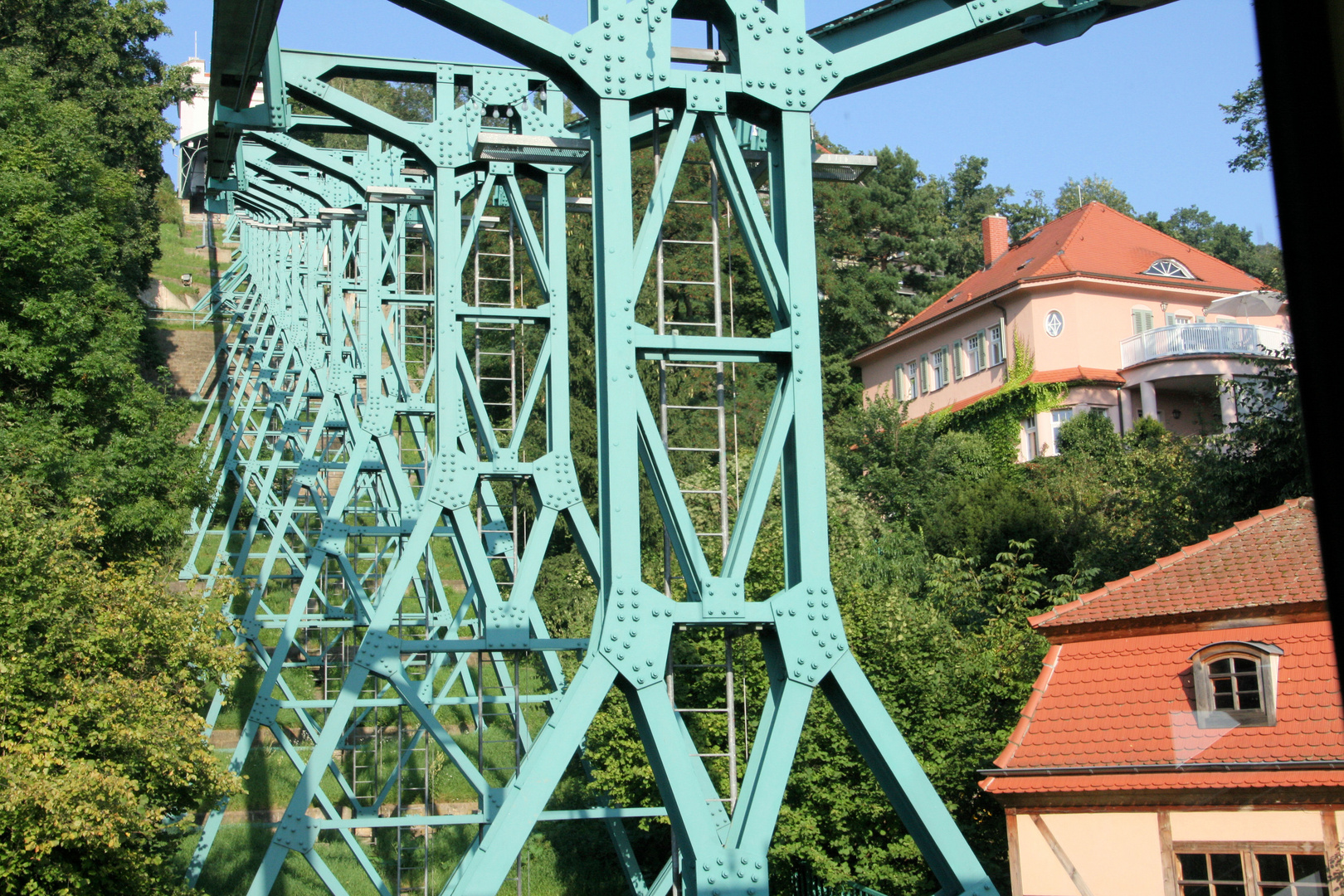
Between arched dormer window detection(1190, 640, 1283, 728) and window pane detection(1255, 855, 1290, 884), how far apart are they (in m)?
1.30

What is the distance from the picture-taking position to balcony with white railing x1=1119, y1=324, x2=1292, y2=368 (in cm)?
2936

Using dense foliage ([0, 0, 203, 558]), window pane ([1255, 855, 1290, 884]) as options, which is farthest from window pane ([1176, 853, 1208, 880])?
dense foliage ([0, 0, 203, 558])

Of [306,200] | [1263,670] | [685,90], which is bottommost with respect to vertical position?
[1263,670]

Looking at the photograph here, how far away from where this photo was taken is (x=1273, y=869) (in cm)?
1184

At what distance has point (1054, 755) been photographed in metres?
13.7

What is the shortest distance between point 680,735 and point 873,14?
3807 millimetres

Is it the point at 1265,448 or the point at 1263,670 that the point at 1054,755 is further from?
the point at 1265,448

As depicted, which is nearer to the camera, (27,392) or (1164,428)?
(27,392)

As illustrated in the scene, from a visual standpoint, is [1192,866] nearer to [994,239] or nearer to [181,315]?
[994,239]

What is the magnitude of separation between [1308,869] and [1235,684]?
195 centimetres

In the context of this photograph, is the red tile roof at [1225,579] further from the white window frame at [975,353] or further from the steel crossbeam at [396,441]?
the white window frame at [975,353]

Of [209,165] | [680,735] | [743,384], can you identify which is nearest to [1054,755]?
[680,735]

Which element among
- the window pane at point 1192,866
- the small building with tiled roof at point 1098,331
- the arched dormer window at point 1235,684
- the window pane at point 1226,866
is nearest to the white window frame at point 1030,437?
the small building with tiled roof at point 1098,331

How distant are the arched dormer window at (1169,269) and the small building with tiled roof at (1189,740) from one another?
71.2 ft
